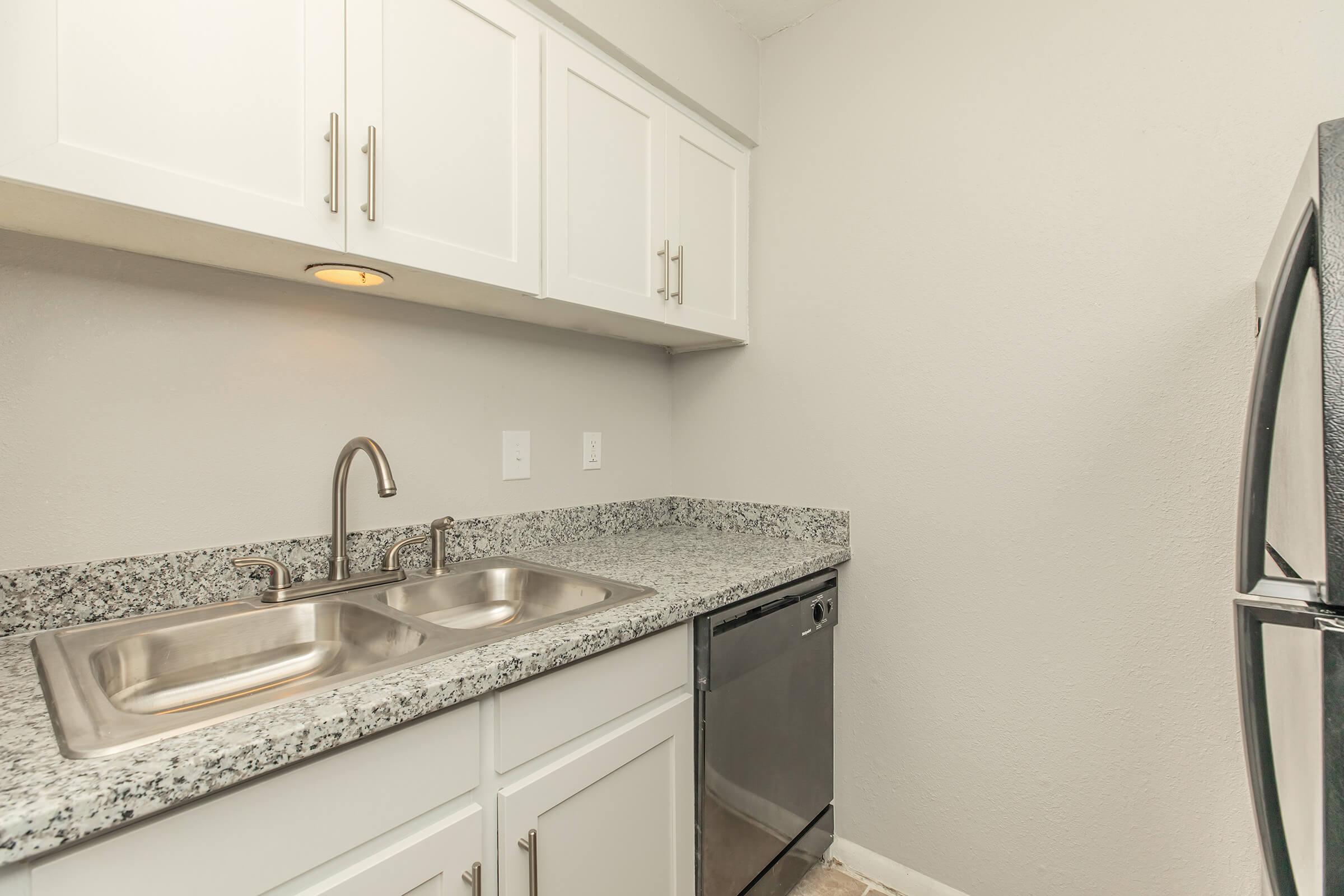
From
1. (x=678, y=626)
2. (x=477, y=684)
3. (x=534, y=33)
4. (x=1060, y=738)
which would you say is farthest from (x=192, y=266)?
(x=1060, y=738)

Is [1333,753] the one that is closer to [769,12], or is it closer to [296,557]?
[296,557]

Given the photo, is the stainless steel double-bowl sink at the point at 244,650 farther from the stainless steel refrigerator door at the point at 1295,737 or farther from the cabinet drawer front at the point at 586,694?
the stainless steel refrigerator door at the point at 1295,737

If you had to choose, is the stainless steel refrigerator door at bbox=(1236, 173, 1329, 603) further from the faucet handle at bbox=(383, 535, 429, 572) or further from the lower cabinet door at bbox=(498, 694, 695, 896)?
the faucet handle at bbox=(383, 535, 429, 572)

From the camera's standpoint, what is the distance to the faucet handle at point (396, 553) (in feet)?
4.27

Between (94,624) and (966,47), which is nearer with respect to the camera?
(94,624)

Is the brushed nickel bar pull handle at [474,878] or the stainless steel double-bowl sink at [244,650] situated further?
the brushed nickel bar pull handle at [474,878]

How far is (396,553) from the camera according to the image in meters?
1.31

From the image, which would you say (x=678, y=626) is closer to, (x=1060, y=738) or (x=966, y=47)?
(x=1060, y=738)

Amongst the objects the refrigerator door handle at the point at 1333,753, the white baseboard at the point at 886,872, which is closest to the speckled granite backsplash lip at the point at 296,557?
the white baseboard at the point at 886,872

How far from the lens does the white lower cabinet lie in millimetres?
603

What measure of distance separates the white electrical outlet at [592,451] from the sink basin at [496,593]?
0.43 m

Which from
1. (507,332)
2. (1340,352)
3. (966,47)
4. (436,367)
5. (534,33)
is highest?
(966,47)

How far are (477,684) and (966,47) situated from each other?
5.96ft

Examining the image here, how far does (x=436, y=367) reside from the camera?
148cm
